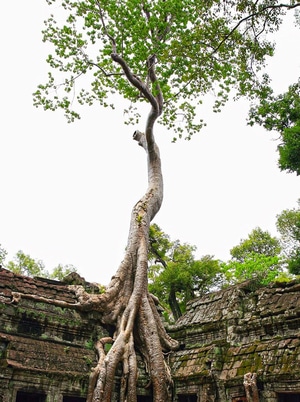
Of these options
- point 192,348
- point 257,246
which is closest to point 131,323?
point 192,348

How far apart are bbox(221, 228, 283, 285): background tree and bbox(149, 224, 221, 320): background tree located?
102 centimetres

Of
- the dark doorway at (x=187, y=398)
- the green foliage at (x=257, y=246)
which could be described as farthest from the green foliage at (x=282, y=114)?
the green foliage at (x=257, y=246)

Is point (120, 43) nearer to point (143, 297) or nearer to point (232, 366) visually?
point (143, 297)

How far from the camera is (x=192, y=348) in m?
8.62

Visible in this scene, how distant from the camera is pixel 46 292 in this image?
8219 millimetres

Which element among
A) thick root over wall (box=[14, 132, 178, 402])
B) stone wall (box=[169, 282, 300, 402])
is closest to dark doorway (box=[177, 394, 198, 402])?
stone wall (box=[169, 282, 300, 402])

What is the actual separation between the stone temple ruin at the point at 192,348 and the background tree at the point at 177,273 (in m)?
12.3

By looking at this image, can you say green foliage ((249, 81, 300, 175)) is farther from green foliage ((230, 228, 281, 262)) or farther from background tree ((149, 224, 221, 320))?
green foliage ((230, 228, 281, 262))

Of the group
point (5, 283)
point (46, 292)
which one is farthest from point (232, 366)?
point (5, 283)

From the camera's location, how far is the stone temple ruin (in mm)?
6379

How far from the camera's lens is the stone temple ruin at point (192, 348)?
6379 mm

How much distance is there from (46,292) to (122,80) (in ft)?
23.2

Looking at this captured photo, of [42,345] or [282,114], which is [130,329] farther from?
[282,114]

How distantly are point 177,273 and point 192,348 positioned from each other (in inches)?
→ 490
